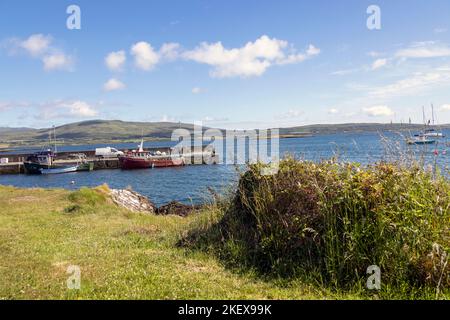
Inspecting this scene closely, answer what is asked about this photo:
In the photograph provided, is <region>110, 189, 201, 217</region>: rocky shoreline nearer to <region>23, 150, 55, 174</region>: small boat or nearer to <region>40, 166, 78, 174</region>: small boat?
<region>40, 166, 78, 174</region>: small boat

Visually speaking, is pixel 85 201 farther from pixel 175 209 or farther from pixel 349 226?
pixel 349 226

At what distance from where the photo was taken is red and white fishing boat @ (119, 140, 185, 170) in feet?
278

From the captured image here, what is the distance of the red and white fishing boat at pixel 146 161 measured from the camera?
84.8m

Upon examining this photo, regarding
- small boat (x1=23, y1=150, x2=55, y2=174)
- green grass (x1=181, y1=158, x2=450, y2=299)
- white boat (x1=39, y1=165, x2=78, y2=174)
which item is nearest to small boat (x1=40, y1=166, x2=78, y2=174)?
white boat (x1=39, y1=165, x2=78, y2=174)

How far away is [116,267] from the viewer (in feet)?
27.8

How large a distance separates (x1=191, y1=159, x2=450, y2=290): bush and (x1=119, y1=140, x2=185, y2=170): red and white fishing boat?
7785 centimetres

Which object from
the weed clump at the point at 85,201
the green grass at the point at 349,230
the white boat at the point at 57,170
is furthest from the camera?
the white boat at the point at 57,170

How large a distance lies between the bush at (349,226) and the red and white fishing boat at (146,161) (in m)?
77.8

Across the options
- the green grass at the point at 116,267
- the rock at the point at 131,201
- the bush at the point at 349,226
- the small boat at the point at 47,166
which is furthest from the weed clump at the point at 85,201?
the small boat at the point at 47,166

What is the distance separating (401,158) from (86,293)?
7.06 m

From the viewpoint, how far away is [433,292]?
6.21 m

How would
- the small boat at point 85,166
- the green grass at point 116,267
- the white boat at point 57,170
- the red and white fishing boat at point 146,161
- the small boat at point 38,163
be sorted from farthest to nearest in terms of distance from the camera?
the small boat at point 85,166 < the red and white fishing boat at point 146,161 < the small boat at point 38,163 < the white boat at point 57,170 < the green grass at point 116,267

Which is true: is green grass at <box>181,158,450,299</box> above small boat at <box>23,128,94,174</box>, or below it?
above

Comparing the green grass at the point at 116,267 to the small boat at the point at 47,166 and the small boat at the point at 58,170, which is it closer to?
the small boat at the point at 58,170
